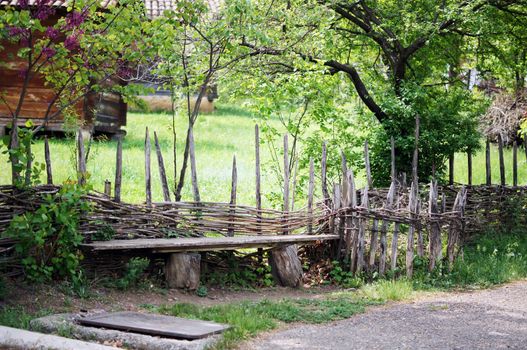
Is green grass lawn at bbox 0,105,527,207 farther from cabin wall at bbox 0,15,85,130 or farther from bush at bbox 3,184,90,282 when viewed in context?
bush at bbox 3,184,90,282

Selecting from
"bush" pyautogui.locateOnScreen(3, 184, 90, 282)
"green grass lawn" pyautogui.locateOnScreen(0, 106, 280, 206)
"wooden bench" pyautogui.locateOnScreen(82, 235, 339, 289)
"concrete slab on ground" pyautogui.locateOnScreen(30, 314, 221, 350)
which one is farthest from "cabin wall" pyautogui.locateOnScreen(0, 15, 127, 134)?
"concrete slab on ground" pyautogui.locateOnScreen(30, 314, 221, 350)

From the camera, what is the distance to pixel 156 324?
19.2 ft

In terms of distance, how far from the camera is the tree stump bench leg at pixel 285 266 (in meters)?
8.33

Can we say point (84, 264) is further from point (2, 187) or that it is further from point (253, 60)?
point (253, 60)

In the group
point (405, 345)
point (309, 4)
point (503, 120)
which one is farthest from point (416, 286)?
point (503, 120)

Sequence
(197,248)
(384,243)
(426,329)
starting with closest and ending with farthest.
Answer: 1. (426,329)
2. (197,248)
3. (384,243)

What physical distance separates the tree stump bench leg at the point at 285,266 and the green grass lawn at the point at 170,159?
6.81 ft

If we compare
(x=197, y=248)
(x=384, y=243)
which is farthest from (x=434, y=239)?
(x=197, y=248)

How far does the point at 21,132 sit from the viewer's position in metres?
6.52

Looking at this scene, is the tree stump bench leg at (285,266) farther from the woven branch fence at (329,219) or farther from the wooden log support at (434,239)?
the wooden log support at (434,239)

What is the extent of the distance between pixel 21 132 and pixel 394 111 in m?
5.58

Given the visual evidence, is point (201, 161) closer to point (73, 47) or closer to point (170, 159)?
point (170, 159)

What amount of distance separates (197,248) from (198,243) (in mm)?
216

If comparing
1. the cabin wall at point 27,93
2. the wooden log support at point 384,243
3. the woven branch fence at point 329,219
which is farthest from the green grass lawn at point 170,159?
the wooden log support at point 384,243
